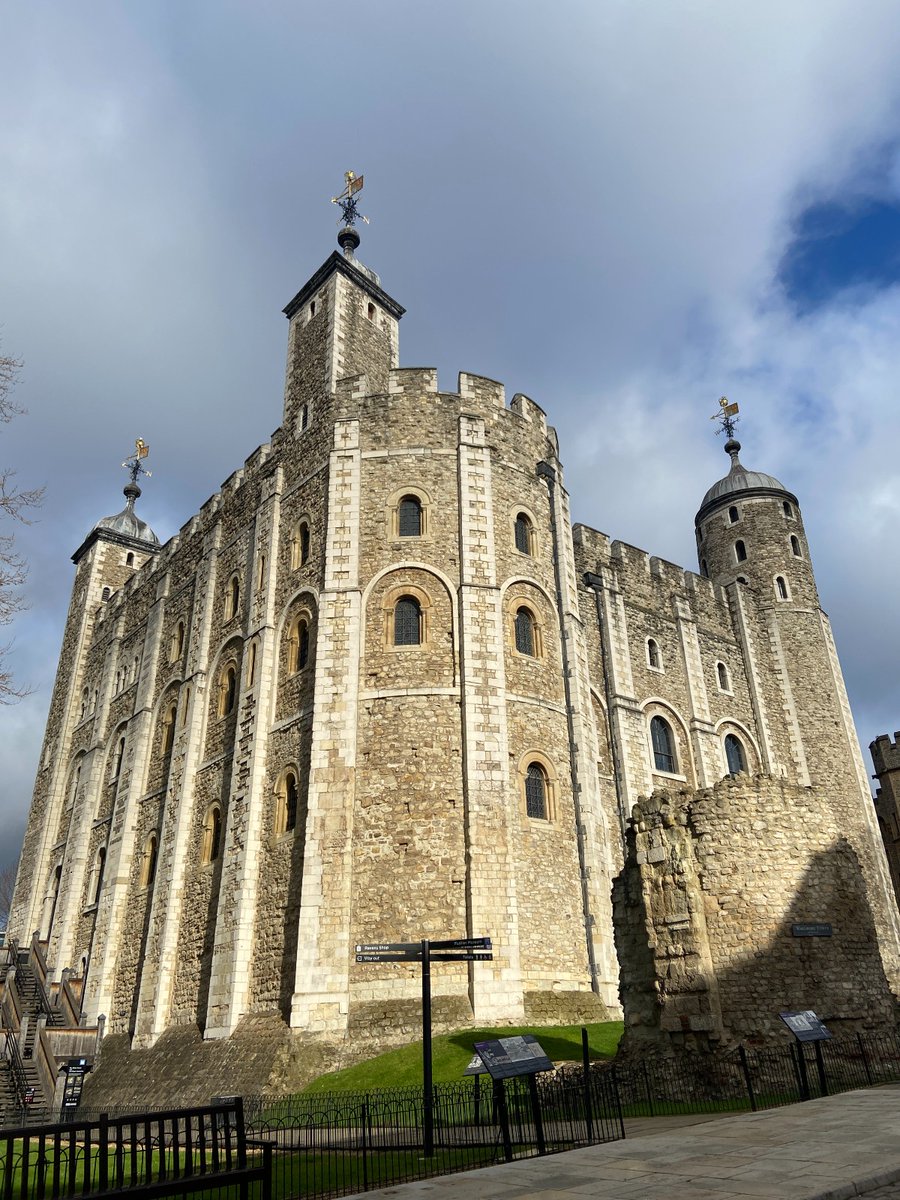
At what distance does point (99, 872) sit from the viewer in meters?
30.1

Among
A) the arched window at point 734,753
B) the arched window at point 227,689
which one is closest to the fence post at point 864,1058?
the arched window at point 227,689

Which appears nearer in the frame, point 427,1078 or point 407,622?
point 427,1078

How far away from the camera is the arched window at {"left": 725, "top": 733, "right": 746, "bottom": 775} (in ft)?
103

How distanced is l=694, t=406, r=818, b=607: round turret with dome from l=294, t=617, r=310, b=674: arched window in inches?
799

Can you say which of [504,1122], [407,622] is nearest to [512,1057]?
[504,1122]

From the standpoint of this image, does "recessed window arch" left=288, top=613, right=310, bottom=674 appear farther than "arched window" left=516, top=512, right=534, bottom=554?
No

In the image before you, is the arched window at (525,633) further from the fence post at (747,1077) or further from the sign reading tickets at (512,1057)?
the sign reading tickets at (512,1057)

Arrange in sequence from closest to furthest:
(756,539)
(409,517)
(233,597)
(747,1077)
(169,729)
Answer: (747,1077), (409,517), (233,597), (169,729), (756,539)

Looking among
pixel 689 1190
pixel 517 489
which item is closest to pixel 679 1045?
pixel 689 1190

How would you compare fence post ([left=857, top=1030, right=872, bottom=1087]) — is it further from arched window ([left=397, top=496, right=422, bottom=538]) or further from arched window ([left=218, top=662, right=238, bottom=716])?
arched window ([left=218, top=662, right=238, bottom=716])

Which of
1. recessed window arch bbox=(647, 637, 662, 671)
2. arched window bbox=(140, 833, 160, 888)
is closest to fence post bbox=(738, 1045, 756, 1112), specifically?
arched window bbox=(140, 833, 160, 888)

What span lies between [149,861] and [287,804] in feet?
28.2

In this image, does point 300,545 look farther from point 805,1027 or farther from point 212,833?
point 805,1027

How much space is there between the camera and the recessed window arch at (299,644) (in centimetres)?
→ 2189
